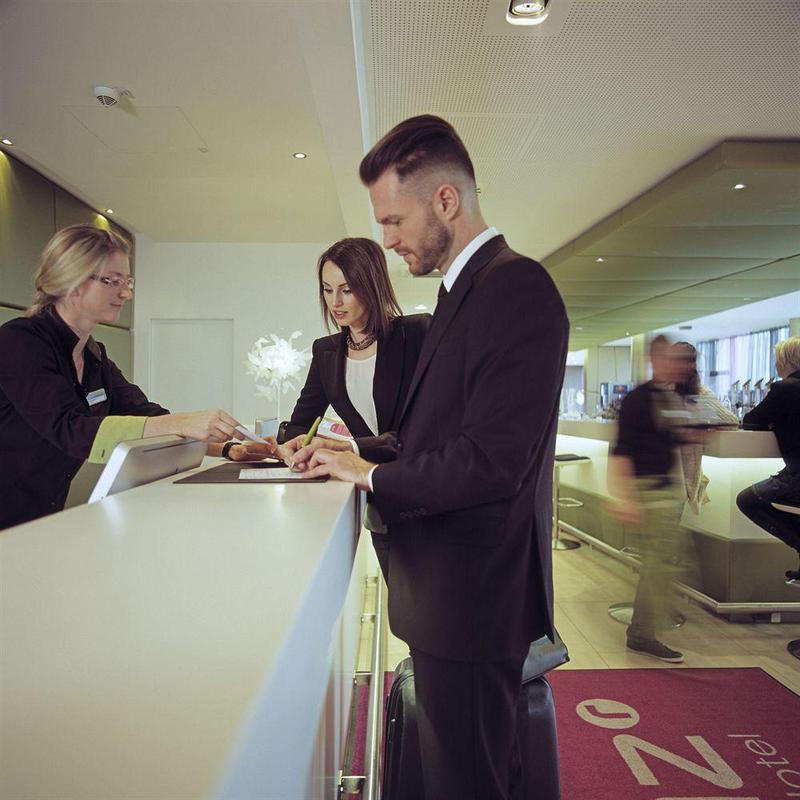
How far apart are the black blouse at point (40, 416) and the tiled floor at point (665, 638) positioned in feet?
6.66

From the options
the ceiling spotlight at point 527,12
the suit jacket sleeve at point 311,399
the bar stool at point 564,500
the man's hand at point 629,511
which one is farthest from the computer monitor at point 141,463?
the bar stool at point 564,500

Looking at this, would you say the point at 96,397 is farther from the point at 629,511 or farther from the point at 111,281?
the point at 629,511

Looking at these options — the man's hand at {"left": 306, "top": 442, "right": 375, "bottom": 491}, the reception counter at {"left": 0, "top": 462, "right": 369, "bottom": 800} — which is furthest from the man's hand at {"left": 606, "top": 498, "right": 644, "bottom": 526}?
the reception counter at {"left": 0, "top": 462, "right": 369, "bottom": 800}

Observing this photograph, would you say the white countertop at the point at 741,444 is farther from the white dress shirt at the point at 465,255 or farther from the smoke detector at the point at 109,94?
the smoke detector at the point at 109,94

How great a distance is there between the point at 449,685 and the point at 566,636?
275cm

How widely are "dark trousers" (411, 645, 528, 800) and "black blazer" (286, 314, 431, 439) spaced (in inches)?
38.3

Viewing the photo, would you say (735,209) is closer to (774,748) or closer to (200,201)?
(774,748)

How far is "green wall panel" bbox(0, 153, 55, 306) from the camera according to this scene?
207 inches

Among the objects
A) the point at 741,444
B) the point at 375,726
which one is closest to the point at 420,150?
the point at 375,726

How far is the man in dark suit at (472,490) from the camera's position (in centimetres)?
104

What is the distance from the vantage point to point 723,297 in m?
8.35

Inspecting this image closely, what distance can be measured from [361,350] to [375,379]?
0.54 ft

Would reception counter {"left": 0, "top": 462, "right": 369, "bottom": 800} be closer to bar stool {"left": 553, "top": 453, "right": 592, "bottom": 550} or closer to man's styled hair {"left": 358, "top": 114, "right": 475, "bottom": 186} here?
man's styled hair {"left": 358, "top": 114, "right": 475, "bottom": 186}

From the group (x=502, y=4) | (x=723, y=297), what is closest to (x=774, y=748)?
(x=502, y=4)
